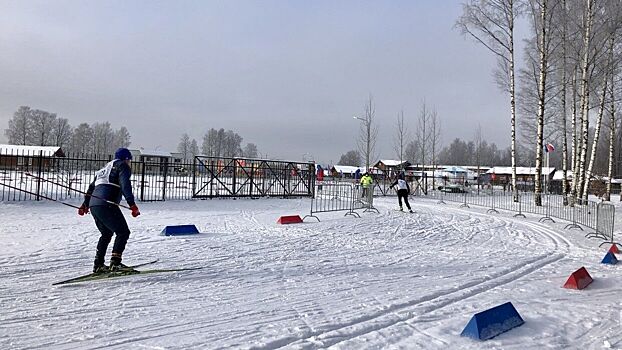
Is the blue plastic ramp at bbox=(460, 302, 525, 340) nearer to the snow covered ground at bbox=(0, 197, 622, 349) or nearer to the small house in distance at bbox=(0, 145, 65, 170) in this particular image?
the snow covered ground at bbox=(0, 197, 622, 349)

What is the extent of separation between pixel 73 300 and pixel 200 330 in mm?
1919

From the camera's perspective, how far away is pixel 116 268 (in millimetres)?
5977

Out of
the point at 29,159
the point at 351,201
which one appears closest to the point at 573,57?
the point at 351,201

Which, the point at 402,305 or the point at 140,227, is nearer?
the point at 402,305

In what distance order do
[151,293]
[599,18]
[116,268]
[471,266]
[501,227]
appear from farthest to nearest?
→ [599,18] < [501,227] < [471,266] < [116,268] < [151,293]

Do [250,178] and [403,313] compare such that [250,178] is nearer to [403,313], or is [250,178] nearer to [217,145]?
[403,313]

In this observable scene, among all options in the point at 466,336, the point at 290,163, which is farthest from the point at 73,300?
the point at 290,163

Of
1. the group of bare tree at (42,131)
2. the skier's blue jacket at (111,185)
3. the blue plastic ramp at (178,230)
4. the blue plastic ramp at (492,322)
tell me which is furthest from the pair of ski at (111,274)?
the group of bare tree at (42,131)

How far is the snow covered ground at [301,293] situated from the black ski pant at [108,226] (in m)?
0.51

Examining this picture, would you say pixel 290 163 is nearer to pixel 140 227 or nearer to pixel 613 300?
pixel 140 227

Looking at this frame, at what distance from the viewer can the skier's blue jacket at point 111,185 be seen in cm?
578

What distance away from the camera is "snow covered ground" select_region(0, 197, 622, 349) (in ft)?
12.8

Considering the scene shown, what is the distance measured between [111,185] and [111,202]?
0.25m

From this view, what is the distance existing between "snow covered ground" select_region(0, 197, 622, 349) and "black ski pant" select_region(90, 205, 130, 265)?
1.67 ft
